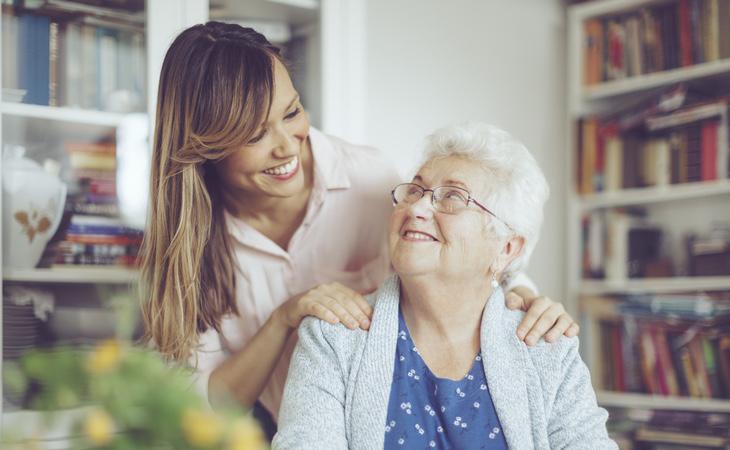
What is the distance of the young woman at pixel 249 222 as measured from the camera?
1.59m

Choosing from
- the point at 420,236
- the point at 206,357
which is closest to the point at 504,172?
the point at 420,236

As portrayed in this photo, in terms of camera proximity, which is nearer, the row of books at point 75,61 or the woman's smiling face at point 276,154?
the woman's smiling face at point 276,154

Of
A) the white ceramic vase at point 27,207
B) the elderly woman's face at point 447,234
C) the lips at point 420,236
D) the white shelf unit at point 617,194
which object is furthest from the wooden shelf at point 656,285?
the white ceramic vase at point 27,207

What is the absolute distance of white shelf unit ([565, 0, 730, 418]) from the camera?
9.87 ft

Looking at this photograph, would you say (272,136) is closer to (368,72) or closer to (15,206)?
(15,206)

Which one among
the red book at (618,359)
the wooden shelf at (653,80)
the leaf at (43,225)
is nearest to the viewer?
the leaf at (43,225)

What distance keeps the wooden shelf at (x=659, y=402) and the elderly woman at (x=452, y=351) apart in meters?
1.60

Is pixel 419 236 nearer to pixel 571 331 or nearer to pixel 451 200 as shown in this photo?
pixel 451 200

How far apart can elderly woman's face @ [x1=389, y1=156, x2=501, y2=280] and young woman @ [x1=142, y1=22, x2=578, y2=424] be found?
0.15 meters

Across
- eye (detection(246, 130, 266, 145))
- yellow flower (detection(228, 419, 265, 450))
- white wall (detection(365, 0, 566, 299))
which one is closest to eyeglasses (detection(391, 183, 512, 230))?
eye (detection(246, 130, 266, 145))

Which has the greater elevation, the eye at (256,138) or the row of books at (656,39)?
the row of books at (656,39)

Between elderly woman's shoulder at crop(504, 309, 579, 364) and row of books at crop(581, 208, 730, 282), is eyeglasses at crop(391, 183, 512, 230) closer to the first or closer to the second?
elderly woman's shoulder at crop(504, 309, 579, 364)

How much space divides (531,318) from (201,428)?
1135 millimetres

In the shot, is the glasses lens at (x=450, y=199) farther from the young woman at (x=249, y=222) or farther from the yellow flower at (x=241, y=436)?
the yellow flower at (x=241, y=436)
